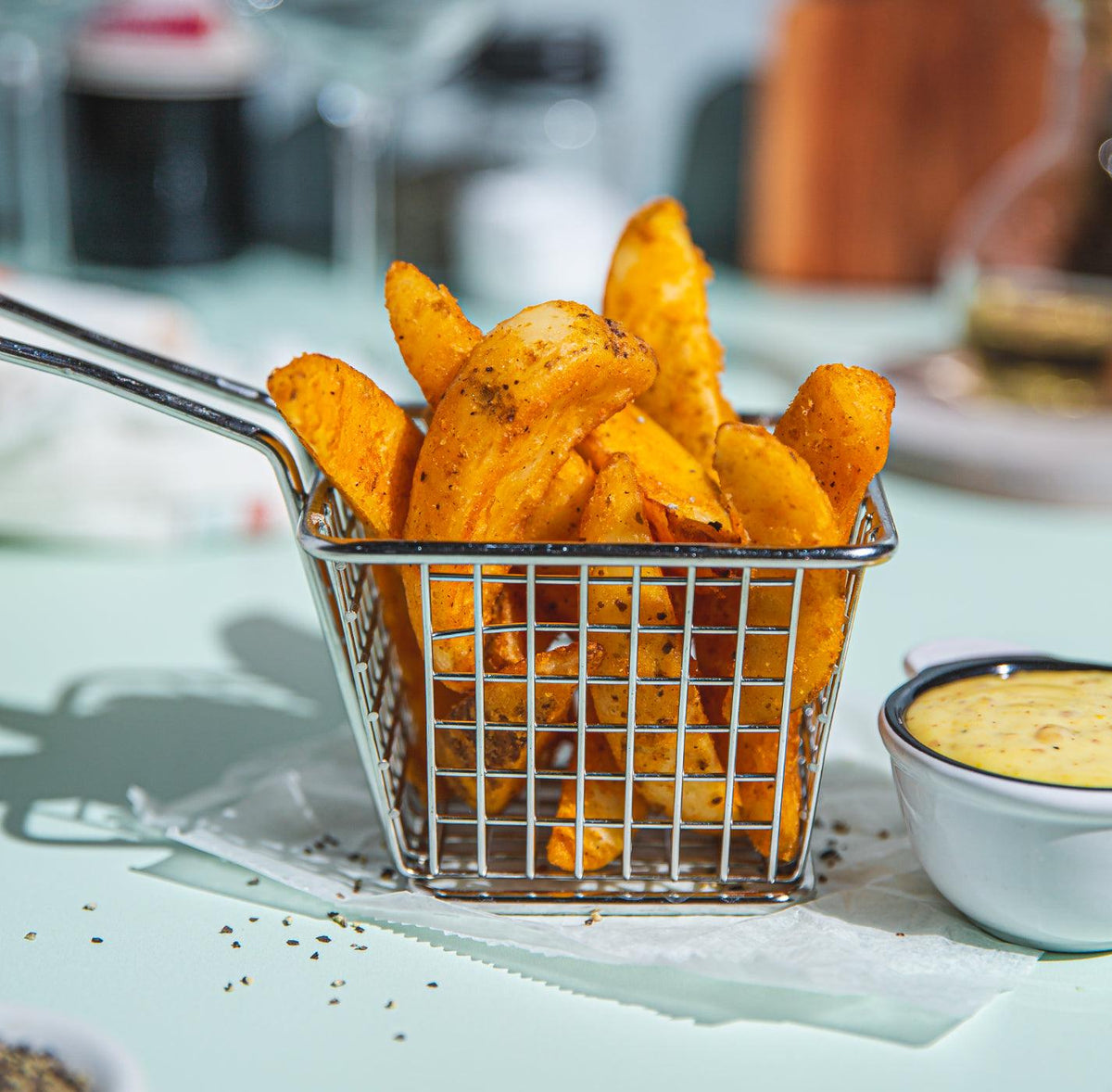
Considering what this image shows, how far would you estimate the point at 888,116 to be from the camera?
192 centimetres

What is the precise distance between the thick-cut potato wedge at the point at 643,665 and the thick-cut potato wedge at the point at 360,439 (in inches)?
3.2

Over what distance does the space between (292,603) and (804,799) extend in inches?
18.8

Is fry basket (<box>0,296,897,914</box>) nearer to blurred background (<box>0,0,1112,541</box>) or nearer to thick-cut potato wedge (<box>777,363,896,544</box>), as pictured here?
thick-cut potato wedge (<box>777,363,896,544</box>)

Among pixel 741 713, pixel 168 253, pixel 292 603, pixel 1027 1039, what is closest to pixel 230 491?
pixel 292 603

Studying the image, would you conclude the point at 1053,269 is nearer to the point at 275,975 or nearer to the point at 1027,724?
the point at 1027,724

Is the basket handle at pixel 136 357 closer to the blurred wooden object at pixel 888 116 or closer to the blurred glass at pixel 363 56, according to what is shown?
the blurred glass at pixel 363 56

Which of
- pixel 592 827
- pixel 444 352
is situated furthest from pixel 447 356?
pixel 592 827

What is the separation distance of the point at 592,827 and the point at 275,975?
143mm

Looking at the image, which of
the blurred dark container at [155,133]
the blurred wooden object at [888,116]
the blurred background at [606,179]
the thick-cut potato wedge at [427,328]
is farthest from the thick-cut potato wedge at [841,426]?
the blurred wooden object at [888,116]

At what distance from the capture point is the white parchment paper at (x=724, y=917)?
555 mm

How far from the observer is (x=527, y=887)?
0.61 m

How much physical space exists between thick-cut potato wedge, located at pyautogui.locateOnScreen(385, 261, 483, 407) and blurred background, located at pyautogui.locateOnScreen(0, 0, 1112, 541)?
627mm

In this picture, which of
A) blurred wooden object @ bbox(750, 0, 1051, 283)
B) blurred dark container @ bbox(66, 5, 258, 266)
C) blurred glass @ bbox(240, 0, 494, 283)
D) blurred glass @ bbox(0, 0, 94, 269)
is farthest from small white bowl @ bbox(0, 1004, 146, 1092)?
blurred wooden object @ bbox(750, 0, 1051, 283)

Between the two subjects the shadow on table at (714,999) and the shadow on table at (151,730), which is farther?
the shadow on table at (151,730)
